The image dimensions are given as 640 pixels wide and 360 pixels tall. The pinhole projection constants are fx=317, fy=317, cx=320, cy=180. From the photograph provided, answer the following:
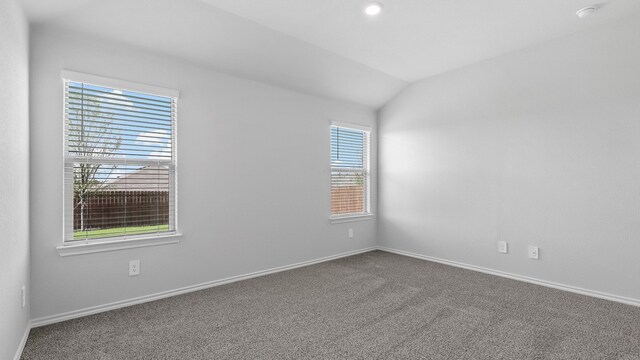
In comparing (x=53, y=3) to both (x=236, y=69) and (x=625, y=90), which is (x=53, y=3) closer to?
(x=236, y=69)

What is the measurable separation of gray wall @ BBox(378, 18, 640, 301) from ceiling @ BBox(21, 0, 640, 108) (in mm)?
353

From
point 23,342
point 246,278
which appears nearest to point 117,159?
point 23,342

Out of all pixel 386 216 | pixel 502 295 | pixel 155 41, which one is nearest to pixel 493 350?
pixel 502 295

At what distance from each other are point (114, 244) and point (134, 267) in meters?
0.27

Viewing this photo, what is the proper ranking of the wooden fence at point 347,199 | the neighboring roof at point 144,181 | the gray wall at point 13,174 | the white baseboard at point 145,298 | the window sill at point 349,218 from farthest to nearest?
the wooden fence at point 347,199
the window sill at point 349,218
the neighboring roof at point 144,181
the white baseboard at point 145,298
the gray wall at point 13,174

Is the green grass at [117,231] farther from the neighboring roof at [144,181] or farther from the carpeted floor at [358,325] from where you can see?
the carpeted floor at [358,325]

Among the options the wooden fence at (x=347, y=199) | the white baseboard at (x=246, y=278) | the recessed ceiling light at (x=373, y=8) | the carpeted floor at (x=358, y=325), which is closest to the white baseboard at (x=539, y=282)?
the white baseboard at (x=246, y=278)

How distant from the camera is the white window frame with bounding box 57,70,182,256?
8.24 feet

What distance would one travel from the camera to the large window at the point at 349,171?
14.9ft

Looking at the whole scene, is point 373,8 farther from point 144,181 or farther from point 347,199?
point 347,199

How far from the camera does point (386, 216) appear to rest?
4891 mm

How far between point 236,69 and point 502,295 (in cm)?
347

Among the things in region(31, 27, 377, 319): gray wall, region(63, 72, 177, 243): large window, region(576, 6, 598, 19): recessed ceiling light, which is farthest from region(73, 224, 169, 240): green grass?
region(576, 6, 598, 19): recessed ceiling light

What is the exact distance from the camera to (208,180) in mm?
3242
